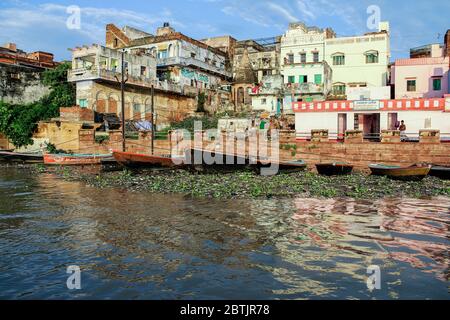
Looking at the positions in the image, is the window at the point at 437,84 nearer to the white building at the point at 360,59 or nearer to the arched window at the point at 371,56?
the white building at the point at 360,59

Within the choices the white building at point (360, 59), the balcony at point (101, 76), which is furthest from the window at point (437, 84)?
the balcony at point (101, 76)

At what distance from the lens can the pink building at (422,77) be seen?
39.0 meters

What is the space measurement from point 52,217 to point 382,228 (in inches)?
390

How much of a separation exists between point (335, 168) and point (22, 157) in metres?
23.4

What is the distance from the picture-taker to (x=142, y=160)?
72.8 feet

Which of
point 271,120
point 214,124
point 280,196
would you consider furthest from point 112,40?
point 280,196

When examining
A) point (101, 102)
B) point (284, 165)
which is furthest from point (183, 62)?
point (284, 165)

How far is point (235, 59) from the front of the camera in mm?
55812

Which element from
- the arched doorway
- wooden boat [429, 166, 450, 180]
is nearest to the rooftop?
wooden boat [429, 166, 450, 180]

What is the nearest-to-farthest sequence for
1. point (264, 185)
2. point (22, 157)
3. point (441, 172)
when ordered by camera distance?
point (264, 185) < point (441, 172) < point (22, 157)

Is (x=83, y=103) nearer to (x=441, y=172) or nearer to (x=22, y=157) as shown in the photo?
(x=22, y=157)

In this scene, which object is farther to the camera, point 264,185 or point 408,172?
point 408,172

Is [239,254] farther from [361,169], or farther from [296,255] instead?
[361,169]

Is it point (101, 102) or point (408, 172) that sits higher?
point (101, 102)
